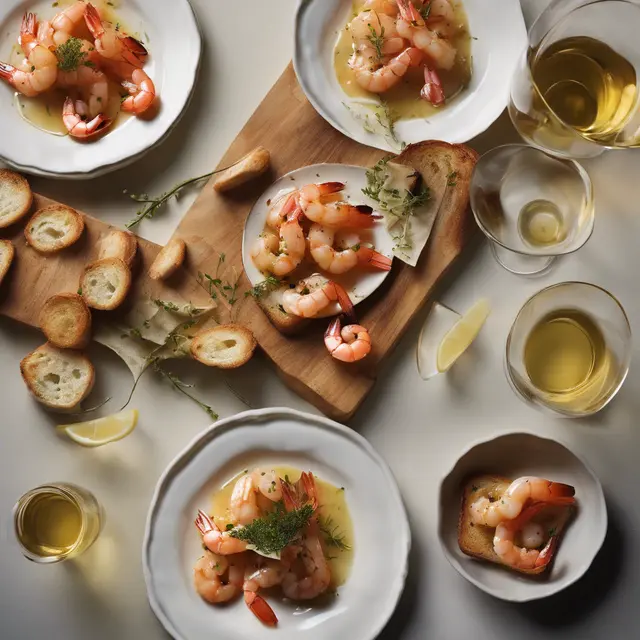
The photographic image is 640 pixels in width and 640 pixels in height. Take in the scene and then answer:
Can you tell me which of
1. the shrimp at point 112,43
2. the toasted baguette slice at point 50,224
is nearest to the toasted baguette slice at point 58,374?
the toasted baguette slice at point 50,224

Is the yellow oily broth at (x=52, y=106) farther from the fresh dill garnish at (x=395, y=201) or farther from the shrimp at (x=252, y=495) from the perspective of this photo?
the shrimp at (x=252, y=495)

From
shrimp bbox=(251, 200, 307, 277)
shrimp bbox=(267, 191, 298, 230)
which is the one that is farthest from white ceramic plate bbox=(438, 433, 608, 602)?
shrimp bbox=(267, 191, 298, 230)

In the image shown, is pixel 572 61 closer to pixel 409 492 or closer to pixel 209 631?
pixel 409 492

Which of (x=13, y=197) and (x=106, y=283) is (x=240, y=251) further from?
(x=13, y=197)

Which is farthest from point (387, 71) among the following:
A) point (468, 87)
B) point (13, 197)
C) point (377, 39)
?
point (13, 197)

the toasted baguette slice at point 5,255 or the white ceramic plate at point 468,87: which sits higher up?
the white ceramic plate at point 468,87

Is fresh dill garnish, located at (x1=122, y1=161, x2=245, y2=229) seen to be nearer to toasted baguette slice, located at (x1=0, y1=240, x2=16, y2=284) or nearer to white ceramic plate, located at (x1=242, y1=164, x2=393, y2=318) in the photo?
white ceramic plate, located at (x1=242, y1=164, x2=393, y2=318)
